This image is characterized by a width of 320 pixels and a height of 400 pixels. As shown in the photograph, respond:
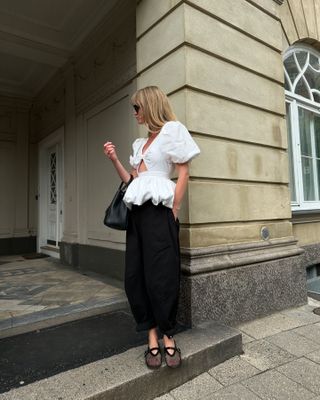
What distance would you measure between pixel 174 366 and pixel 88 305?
60.3 inches

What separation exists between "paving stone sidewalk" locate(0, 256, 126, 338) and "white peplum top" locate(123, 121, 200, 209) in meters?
1.65

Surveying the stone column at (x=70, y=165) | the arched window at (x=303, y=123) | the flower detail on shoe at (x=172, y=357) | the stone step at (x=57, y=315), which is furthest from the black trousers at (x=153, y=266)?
the stone column at (x=70, y=165)

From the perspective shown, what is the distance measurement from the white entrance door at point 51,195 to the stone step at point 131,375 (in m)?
5.16

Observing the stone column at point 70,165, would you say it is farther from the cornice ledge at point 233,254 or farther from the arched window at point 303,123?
the arched window at point 303,123

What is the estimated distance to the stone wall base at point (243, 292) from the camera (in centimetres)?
317

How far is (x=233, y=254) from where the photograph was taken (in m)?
3.61

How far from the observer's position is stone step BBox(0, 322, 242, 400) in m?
1.97

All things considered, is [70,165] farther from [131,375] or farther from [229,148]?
[131,375]

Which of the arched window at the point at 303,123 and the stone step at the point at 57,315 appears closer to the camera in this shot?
the stone step at the point at 57,315

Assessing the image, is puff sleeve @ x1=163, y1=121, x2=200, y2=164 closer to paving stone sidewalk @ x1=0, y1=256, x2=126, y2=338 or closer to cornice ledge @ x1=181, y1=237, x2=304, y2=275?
cornice ledge @ x1=181, y1=237, x2=304, y2=275

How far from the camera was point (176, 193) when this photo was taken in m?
2.34

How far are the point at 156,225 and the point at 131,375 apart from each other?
988 millimetres

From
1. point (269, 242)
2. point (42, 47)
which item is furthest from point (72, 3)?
point (269, 242)

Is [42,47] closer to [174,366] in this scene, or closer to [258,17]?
[258,17]
